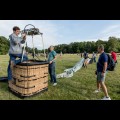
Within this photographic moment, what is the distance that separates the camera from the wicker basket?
5949 mm

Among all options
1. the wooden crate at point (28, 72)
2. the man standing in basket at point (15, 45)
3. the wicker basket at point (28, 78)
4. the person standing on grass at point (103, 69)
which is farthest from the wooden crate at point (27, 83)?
the person standing on grass at point (103, 69)

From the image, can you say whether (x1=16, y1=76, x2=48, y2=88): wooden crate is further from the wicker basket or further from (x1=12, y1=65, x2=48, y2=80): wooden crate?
(x1=12, y1=65, x2=48, y2=80): wooden crate

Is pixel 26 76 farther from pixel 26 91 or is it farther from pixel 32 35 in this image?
pixel 32 35

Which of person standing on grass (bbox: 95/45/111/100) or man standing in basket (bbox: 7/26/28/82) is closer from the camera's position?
person standing on grass (bbox: 95/45/111/100)

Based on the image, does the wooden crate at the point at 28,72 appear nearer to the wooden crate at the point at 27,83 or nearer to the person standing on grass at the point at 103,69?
the wooden crate at the point at 27,83

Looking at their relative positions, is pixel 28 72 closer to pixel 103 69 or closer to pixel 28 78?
pixel 28 78

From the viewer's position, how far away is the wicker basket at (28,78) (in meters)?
5.95

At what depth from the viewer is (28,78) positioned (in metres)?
5.96

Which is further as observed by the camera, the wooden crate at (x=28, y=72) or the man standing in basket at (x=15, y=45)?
the man standing in basket at (x=15, y=45)

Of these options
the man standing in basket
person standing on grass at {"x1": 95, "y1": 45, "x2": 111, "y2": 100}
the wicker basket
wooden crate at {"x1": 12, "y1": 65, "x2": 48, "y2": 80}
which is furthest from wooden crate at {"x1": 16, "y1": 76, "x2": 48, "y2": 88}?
person standing on grass at {"x1": 95, "y1": 45, "x2": 111, "y2": 100}

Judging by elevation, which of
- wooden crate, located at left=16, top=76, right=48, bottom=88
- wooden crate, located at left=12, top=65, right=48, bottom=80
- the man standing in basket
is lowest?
wooden crate, located at left=16, top=76, right=48, bottom=88

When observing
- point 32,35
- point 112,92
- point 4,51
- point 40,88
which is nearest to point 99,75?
point 112,92

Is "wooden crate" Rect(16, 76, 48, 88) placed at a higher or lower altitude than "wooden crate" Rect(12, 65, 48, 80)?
lower

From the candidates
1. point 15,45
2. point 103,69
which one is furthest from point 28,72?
point 103,69
